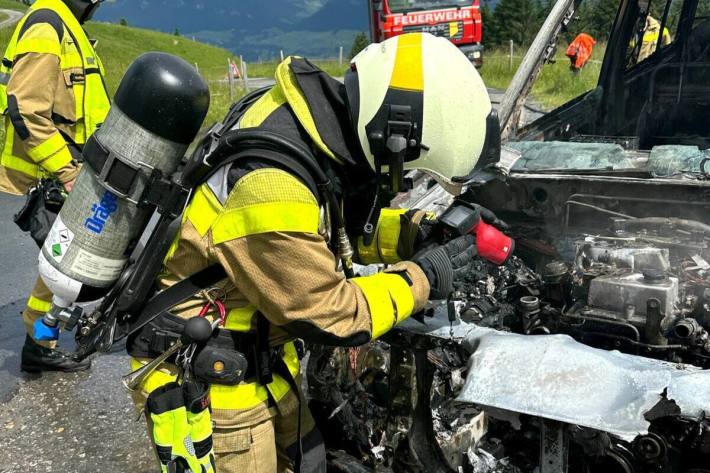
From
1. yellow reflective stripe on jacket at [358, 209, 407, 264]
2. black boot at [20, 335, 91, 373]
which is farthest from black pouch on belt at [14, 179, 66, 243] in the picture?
yellow reflective stripe on jacket at [358, 209, 407, 264]

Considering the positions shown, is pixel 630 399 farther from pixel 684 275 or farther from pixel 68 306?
pixel 68 306

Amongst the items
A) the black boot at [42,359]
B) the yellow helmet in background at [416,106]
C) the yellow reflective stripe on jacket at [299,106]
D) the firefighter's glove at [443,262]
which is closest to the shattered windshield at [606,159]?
the firefighter's glove at [443,262]

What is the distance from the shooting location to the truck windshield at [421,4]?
41.4 feet

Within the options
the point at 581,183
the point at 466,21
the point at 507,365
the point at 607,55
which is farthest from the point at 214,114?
the point at 507,365

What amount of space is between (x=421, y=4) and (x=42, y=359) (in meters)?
10.8

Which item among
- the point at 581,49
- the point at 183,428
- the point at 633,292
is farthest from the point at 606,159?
the point at 581,49

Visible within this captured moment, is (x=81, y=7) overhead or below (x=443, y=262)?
overhead

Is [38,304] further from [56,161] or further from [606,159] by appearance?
[606,159]

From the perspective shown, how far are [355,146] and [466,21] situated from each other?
475 inches

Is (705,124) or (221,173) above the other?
(221,173)

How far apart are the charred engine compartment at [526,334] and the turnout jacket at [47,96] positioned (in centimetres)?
201

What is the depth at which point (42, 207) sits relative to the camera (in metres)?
3.56

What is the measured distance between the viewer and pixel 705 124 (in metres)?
4.17

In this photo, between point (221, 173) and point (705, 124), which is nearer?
point (221, 173)
